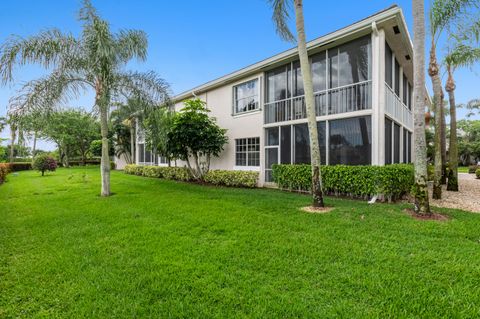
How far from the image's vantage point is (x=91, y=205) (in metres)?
8.45

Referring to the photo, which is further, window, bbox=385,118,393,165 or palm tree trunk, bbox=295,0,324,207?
window, bbox=385,118,393,165

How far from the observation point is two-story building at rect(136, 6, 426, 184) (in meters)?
A: 9.09

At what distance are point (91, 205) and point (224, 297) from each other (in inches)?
283

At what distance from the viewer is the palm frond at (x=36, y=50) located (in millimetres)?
8203

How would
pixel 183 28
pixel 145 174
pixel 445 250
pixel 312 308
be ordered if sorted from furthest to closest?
pixel 145 174 → pixel 183 28 → pixel 445 250 → pixel 312 308

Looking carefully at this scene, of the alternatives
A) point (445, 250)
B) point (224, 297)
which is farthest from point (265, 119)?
point (224, 297)

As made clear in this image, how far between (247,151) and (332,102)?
532 centimetres

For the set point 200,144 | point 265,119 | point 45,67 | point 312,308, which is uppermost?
point 45,67

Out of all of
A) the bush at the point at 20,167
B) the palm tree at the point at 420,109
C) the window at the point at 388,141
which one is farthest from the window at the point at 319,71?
the bush at the point at 20,167

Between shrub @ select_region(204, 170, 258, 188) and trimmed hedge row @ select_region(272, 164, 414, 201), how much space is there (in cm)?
259

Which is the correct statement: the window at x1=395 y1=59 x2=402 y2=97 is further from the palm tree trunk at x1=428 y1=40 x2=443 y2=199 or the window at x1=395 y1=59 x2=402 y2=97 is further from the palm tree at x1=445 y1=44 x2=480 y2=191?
the palm tree at x1=445 y1=44 x2=480 y2=191

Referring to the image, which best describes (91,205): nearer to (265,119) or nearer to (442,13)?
(265,119)

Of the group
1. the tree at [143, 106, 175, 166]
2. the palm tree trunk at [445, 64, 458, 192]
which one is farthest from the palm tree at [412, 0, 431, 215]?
the tree at [143, 106, 175, 166]

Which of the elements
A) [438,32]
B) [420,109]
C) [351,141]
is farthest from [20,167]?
[438,32]
